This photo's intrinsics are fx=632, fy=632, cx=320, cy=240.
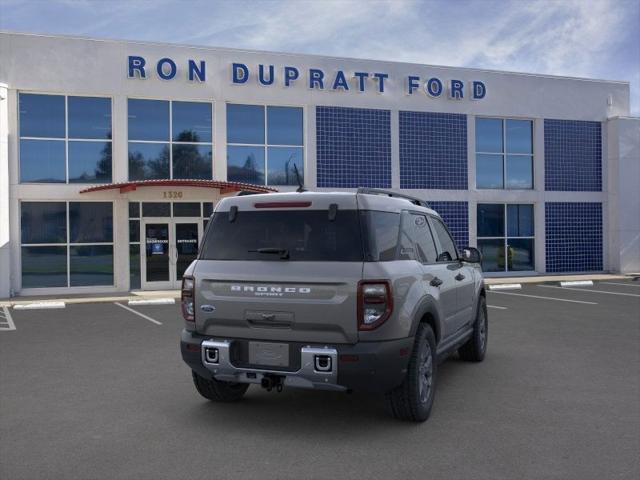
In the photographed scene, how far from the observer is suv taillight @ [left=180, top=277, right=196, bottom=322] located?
5361mm

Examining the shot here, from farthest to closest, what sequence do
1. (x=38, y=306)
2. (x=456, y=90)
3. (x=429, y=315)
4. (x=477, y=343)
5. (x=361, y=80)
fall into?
(x=456, y=90) → (x=361, y=80) → (x=38, y=306) → (x=477, y=343) → (x=429, y=315)

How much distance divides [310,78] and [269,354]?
52.1 feet

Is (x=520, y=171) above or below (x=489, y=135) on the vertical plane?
below

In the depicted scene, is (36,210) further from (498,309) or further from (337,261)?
(337,261)

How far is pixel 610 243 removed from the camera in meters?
23.4

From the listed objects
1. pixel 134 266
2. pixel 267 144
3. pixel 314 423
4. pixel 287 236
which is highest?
pixel 267 144

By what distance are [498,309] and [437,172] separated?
8.76m

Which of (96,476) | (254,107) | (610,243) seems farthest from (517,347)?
(610,243)

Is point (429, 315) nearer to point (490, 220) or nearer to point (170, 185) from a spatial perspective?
point (170, 185)

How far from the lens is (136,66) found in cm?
1808

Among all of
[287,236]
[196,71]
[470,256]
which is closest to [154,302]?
[196,71]

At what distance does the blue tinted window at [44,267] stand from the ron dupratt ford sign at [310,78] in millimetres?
5488

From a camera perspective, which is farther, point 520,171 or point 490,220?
point 520,171

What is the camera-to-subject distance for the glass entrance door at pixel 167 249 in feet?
60.4
